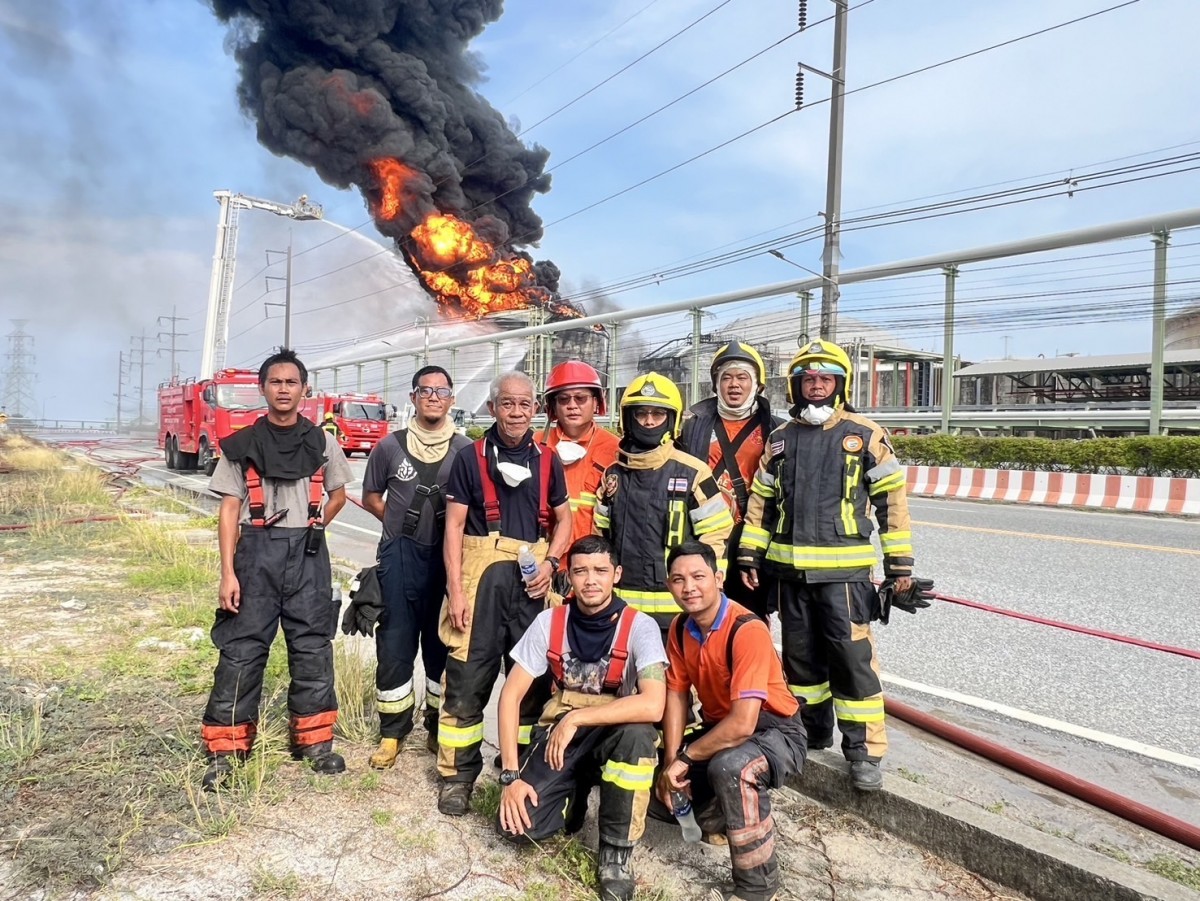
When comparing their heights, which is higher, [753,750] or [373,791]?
[753,750]

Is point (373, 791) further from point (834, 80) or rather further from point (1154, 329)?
point (1154, 329)

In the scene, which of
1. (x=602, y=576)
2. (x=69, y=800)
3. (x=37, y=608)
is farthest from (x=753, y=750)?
(x=37, y=608)

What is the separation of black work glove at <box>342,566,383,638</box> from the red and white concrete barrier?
12.1 metres

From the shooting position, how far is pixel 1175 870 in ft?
7.73

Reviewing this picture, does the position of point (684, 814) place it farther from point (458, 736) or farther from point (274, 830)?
point (274, 830)

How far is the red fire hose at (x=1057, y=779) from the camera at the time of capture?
254cm

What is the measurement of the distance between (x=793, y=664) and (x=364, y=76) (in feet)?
154

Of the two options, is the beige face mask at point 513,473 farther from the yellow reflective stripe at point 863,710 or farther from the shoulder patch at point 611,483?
the yellow reflective stripe at point 863,710

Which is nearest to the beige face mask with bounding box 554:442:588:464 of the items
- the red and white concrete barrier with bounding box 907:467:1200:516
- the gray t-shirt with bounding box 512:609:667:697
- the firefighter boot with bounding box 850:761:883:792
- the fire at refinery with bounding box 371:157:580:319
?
the gray t-shirt with bounding box 512:609:667:697

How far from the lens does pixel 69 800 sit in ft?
9.31

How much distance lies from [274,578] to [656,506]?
1.58 m

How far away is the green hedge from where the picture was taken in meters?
A: 13.2

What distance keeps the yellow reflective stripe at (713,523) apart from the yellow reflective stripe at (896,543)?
0.66 m

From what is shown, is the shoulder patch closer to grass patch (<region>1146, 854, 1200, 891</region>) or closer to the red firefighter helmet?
the red firefighter helmet
